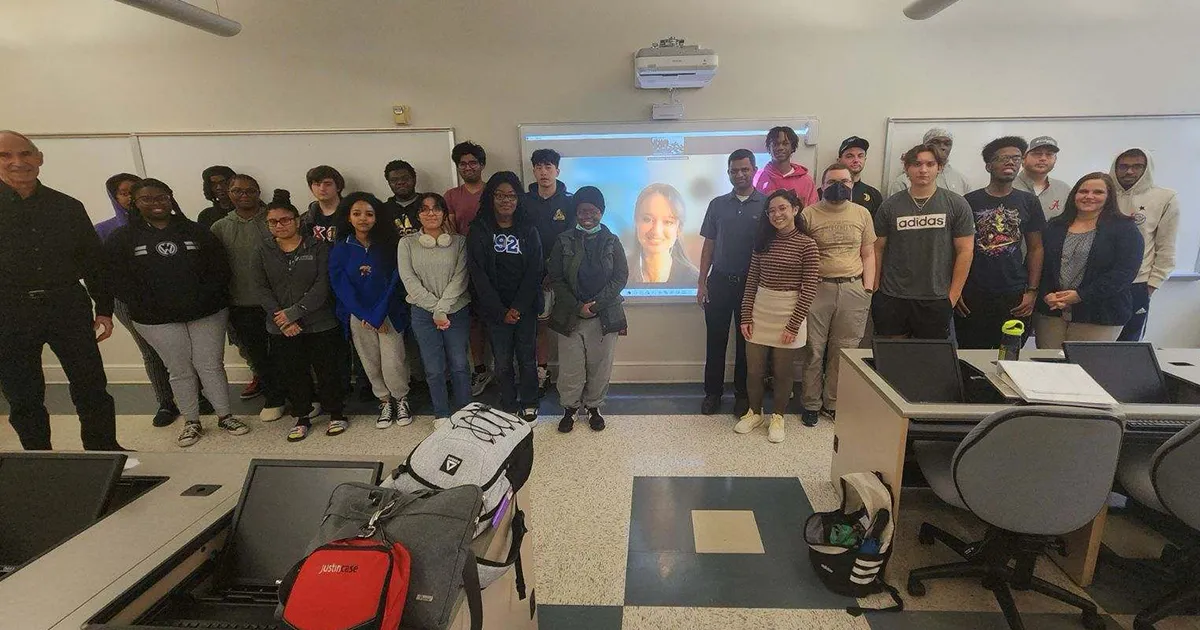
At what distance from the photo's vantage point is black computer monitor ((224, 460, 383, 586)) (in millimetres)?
1193

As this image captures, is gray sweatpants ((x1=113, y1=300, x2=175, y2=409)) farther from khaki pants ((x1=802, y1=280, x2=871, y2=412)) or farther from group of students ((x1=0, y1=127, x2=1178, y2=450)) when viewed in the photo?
khaki pants ((x1=802, y1=280, x2=871, y2=412))

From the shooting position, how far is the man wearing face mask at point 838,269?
2.94 meters

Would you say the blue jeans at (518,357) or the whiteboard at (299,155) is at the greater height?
the whiteboard at (299,155)

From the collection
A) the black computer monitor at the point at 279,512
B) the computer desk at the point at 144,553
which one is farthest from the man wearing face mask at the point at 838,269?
the black computer monitor at the point at 279,512

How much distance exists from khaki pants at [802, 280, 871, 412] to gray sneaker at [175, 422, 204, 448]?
401cm

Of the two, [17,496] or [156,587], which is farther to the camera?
[17,496]

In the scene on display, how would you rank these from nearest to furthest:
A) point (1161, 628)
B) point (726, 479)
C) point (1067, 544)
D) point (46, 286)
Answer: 1. point (1161, 628)
2. point (1067, 544)
3. point (46, 286)
4. point (726, 479)

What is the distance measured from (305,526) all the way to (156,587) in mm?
284

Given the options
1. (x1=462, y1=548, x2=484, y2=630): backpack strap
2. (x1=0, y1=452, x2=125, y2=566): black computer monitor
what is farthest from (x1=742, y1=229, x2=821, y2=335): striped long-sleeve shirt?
(x1=0, y1=452, x2=125, y2=566): black computer monitor

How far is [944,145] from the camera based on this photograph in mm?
3221

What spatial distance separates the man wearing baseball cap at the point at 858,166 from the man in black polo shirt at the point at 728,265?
622 millimetres

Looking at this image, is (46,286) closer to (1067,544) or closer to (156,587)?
(156,587)

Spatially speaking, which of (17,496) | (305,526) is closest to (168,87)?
(17,496)

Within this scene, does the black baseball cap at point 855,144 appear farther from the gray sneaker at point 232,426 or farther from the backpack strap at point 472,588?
the gray sneaker at point 232,426
